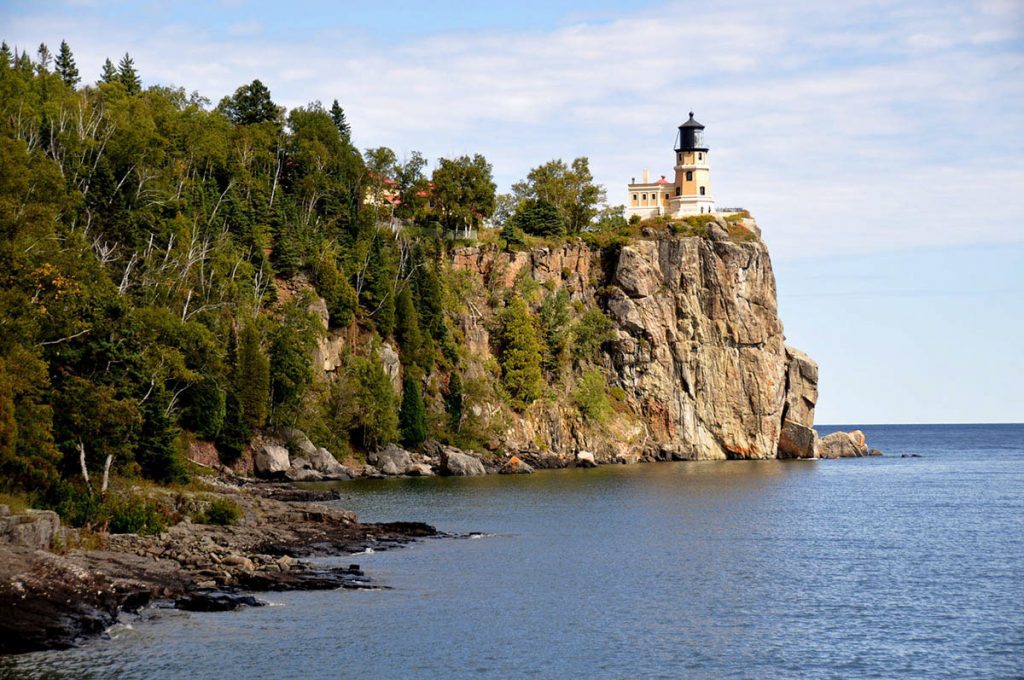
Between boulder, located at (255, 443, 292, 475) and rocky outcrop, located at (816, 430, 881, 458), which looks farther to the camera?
rocky outcrop, located at (816, 430, 881, 458)

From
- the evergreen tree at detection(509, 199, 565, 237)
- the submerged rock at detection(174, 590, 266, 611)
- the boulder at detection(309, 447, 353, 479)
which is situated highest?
the evergreen tree at detection(509, 199, 565, 237)

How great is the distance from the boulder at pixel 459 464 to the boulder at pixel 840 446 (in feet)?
207

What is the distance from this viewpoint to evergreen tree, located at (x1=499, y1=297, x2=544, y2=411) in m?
136

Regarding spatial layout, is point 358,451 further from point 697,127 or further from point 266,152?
point 697,127

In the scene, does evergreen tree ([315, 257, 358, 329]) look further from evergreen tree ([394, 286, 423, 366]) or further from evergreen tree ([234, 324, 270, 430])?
evergreen tree ([234, 324, 270, 430])

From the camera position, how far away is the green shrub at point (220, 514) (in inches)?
2453

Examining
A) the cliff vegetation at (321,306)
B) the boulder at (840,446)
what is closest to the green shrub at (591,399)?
the cliff vegetation at (321,306)

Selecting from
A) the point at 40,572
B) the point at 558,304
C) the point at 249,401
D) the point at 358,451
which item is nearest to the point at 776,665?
the point at 40,572

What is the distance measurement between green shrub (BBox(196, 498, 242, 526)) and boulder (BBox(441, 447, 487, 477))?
175ft

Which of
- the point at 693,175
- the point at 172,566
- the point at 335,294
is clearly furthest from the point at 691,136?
the point at 172,566

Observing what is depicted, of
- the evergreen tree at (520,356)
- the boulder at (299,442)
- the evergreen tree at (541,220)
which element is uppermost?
the evergreen tree at (541,220)

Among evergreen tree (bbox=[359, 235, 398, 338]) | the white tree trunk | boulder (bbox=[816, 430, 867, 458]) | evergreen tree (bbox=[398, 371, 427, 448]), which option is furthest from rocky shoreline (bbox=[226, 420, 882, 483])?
the white tree trunk

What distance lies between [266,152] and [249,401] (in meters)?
33.2

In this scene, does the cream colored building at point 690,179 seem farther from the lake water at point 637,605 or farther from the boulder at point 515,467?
the lake water at point 637,605
